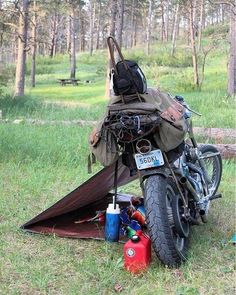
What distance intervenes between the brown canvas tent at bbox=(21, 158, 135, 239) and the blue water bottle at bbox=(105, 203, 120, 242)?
14cm

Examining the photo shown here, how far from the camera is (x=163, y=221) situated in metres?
3.49

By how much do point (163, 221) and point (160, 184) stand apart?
0.92 feet

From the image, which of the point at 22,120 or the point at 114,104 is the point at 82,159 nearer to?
the point at 114,104

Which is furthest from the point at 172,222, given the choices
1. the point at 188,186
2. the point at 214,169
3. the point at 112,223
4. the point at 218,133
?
A: the point at 218,133

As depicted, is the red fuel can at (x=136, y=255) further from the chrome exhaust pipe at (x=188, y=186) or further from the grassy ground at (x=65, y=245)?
the chrome exhaust pipe at (x=188, y=186)

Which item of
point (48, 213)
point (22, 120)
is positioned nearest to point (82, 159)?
point (48, 213)

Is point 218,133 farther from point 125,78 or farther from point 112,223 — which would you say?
point 125,78

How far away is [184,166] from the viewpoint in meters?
4.23

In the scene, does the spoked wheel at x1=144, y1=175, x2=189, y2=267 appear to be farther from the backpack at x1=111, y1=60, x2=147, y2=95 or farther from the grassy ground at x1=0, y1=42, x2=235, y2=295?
the backpack at x1=111, y1=60, x2=147, y2=95

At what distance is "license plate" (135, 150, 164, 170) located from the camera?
145 inches

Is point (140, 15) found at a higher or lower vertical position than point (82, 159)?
higher

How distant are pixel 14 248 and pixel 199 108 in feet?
32.3

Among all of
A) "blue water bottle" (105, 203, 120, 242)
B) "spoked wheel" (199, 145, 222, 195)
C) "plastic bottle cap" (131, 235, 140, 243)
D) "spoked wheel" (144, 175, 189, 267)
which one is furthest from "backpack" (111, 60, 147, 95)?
"spoked wheel" (199, 145, 222, 195)

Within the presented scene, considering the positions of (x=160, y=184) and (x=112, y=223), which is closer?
(x=160, y=184)
